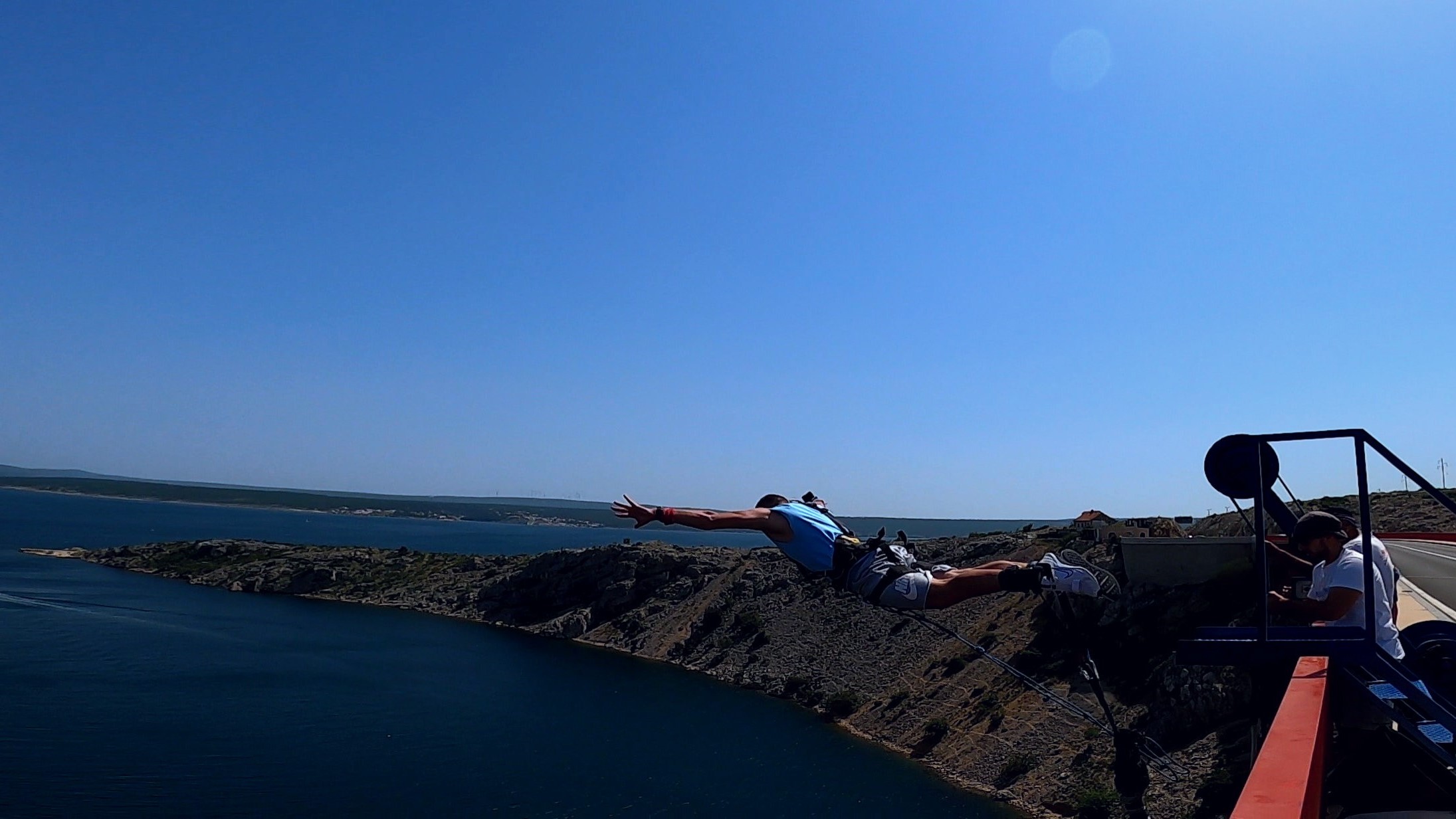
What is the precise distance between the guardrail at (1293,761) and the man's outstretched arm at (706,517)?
3.40m

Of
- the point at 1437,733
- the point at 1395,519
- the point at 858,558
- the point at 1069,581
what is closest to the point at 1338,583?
the point at 1437,733

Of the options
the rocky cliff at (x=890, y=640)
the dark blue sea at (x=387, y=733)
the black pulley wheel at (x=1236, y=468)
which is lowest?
the dark blue sea at (x=387, y=733)

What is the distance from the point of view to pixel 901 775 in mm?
34156

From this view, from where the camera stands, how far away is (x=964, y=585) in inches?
266

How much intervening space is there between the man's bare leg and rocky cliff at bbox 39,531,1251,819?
2.22m

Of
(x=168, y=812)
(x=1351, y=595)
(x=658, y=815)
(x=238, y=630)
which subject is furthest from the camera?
(x=238, y=630)

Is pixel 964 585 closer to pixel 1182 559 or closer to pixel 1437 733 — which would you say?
pixel 1437 733

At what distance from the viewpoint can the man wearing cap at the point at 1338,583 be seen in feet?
19.9

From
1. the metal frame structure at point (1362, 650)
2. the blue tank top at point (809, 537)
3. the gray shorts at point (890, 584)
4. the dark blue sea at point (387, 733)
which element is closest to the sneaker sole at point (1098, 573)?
the metal frame structure at point (1362, 650)

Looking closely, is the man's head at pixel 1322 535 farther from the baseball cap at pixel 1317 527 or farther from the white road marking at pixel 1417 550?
the white road marking at pixel 1417 550

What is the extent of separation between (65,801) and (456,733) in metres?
15.6

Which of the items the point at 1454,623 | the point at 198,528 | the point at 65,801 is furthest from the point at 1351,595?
the point at 198,528

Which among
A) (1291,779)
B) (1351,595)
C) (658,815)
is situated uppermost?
(1351,595)

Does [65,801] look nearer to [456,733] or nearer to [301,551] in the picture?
[456,733]
